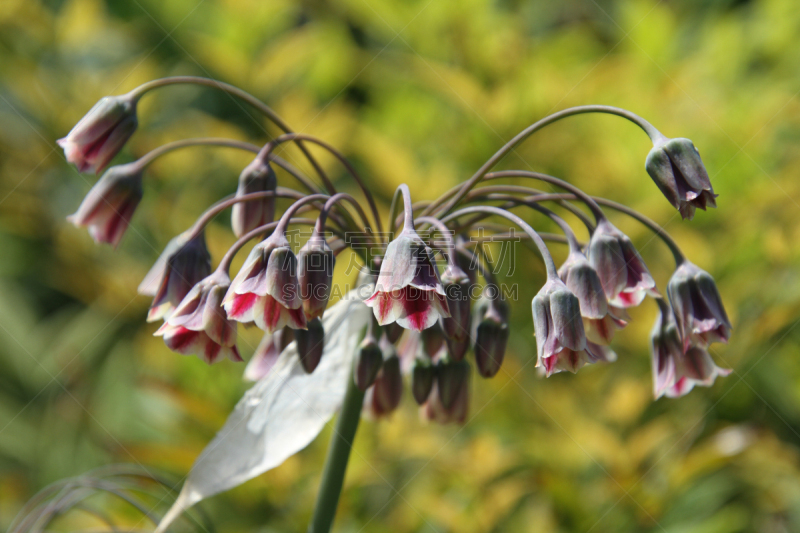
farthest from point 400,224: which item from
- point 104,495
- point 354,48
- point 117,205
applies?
point 354,48

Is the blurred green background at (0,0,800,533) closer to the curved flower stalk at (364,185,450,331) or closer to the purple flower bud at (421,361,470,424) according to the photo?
the purple flower bud at (421,361,470,424)

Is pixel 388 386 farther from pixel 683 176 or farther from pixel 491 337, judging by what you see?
pixel 683 176

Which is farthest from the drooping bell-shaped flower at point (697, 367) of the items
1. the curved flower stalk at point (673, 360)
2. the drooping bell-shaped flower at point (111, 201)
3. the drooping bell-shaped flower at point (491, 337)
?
the drooping bell-shaped flower at point (111, 201)

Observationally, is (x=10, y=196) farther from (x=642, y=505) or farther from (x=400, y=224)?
(x=642, y=505)

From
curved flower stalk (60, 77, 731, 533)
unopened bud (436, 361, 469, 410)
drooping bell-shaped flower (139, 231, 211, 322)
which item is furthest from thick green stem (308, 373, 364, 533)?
drooping bell-shaped flower (139, 231, 211, 322)

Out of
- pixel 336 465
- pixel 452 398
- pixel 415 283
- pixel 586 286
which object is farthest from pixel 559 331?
pixel 336 465

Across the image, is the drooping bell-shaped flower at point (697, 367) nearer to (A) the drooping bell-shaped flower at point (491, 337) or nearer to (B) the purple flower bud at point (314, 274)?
(A) the drooping bell-shaped flower at point (491, 337)

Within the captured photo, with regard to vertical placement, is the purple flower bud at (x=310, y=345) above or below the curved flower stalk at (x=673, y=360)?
above
